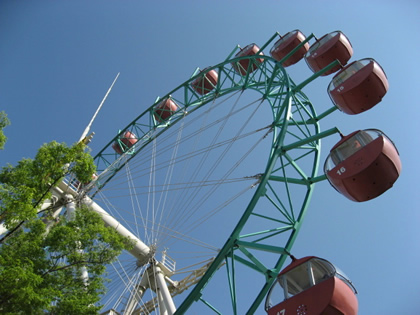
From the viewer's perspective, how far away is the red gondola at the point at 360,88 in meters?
12.0

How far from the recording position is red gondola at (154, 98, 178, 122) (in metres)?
20.6

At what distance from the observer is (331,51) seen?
604 inches

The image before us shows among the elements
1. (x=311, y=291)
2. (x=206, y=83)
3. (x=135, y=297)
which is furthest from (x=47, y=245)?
(x=206, y=83)

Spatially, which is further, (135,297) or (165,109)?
(165,109)

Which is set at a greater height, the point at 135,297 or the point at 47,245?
the point at 135,297

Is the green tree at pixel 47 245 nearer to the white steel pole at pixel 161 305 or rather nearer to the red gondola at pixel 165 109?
the white steel pole at pixel 161 305

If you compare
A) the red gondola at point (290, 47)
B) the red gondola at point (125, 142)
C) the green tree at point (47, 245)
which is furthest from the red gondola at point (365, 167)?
the red gondola at point (125, 142)

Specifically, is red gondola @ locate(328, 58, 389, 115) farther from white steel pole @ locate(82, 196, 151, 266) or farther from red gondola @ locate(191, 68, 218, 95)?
white steel pole @ locate(82, 196, 151, 266)

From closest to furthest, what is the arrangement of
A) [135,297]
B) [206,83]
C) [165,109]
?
[135,297] < [165,109] < [206,83]

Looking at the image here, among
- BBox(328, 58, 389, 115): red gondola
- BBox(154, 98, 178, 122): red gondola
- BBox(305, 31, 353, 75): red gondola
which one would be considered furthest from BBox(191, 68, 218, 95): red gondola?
BBox(328, 58, 389, 115): red gondola

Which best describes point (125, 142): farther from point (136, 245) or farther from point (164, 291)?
point (164, 291)

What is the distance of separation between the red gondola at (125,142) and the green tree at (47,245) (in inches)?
455

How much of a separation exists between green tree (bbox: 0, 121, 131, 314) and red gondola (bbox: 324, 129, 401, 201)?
577 cm

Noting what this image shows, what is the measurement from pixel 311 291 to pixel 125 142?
1615 cm
